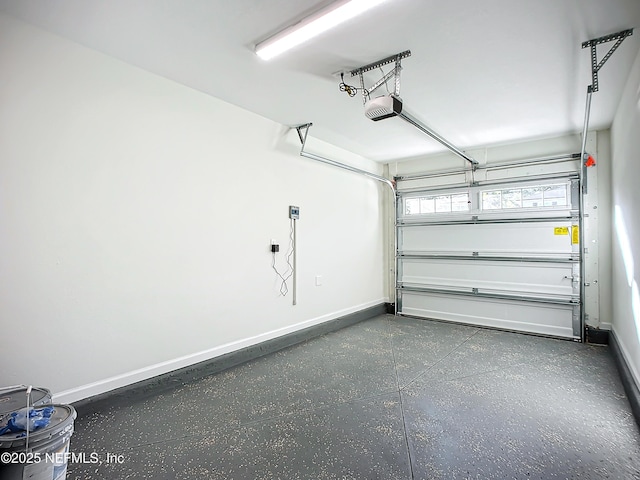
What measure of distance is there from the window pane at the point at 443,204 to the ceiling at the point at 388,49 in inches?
66.4

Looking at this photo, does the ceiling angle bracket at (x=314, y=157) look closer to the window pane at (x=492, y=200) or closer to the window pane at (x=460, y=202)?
the window pane at (x=460, y=202)

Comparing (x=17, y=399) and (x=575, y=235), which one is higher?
(x=575, y=235)

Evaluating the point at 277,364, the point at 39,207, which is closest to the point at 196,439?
the point at 277,364

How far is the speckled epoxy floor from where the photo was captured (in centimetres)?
171

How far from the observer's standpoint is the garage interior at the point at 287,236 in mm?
1896

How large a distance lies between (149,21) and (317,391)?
2914mm

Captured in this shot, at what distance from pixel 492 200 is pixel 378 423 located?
3.83 m

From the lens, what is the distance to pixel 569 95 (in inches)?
116

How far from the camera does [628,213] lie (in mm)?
2668

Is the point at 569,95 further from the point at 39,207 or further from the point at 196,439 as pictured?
the point at 39,207

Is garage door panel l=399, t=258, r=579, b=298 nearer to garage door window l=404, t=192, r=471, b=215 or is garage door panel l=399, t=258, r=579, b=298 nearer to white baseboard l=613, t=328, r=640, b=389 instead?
garage door window l=404, t=192, r=471, b=215

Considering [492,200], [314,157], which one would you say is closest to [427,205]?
[492,200]

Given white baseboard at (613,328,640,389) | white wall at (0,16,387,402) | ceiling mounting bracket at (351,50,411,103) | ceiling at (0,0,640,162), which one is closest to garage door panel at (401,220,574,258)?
white baseboard at (613,328,640,389)

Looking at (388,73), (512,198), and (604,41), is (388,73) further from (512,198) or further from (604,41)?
(512,198)
